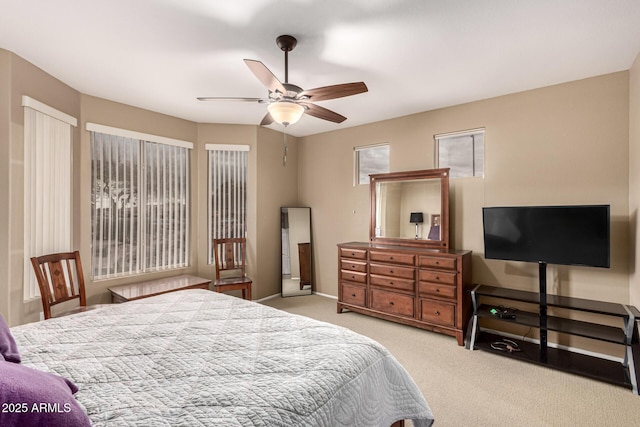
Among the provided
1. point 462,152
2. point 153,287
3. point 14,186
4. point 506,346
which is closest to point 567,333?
point 506,346

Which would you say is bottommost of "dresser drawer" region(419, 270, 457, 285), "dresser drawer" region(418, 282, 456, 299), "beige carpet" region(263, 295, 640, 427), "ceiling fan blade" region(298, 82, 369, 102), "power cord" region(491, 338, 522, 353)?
"beige carpet" region(263, 295, 640, 427)

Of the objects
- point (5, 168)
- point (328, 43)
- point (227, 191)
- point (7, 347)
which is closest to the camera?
point (7, 347)

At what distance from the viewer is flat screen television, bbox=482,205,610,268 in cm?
266

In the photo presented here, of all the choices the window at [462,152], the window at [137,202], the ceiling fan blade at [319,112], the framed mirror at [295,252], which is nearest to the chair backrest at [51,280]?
the window at [137,202]

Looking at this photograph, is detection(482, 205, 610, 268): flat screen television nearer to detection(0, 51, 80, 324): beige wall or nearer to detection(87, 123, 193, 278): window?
detection(87, 123, 193, 278): window

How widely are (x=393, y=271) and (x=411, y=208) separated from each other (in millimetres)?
905

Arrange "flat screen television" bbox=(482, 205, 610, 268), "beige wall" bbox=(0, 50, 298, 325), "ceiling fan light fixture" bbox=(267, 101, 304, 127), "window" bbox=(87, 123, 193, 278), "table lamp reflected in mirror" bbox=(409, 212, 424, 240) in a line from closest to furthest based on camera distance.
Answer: "ceiling fan light fixture" bbox=(267, 101, 304, 127)
"beige wall" bbox=(0, 50, 298, 325)
"flat screen television" bbox=(482, 205, 610, 268)
"window" bbox=(87, 123, 193, 278)
"table lamp reflected in mirror" bbox=(409, 212, 424, 240)

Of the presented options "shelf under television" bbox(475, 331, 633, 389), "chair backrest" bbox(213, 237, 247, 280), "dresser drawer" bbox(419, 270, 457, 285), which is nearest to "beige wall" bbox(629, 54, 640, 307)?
"shelf under television" bbox(475, 331, 633, 389)

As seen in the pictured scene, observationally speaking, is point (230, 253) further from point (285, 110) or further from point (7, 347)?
point (7, 347)

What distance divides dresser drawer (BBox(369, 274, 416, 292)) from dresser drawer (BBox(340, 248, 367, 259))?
300mm

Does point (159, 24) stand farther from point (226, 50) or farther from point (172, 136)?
point (172, 136)

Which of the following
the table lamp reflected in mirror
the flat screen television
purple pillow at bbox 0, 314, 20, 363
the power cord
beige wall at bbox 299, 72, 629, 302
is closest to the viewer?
purple pillow at bbox 0, 314, 20, 363

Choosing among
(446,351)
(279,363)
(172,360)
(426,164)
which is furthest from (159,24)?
(446,351)

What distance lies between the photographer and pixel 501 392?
2410 millimetres
